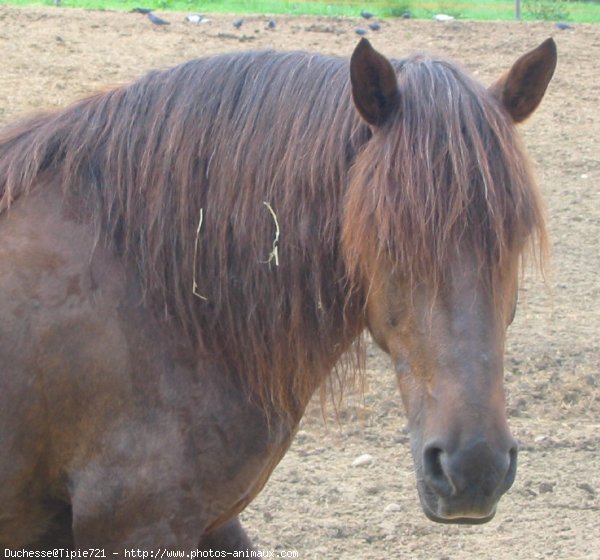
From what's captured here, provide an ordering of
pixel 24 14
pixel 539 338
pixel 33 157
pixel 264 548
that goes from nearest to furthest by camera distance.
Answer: pixel 33 157 → pixel 264 548 → pixel 539 338 → pixel 24 14

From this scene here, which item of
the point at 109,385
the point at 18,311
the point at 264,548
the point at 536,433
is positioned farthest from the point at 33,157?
the point at 536,433

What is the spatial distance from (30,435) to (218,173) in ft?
2.62

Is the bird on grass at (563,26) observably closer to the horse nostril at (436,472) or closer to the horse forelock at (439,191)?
the horse forelock at (439,191)

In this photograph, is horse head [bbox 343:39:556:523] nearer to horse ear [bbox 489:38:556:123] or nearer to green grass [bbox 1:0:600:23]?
horse ear [bbox 489:38:556:123]

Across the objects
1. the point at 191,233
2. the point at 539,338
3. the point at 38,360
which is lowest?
the point at 539,338

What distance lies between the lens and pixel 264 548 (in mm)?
3865

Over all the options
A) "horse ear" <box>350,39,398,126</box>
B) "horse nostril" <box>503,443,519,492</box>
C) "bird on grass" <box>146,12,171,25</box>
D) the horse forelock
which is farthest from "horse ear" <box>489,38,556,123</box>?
"bird on grass" <box>146,12,171,25</box>

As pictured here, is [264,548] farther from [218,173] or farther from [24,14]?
[24,14]

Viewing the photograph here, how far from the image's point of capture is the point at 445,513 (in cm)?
214

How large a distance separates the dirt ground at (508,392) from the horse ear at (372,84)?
66 cm

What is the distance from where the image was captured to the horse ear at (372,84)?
91.2 inches

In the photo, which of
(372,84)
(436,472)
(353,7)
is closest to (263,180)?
(372,84)

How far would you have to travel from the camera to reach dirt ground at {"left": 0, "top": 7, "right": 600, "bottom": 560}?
400cm

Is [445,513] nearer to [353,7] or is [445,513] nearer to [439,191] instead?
[439,191]
